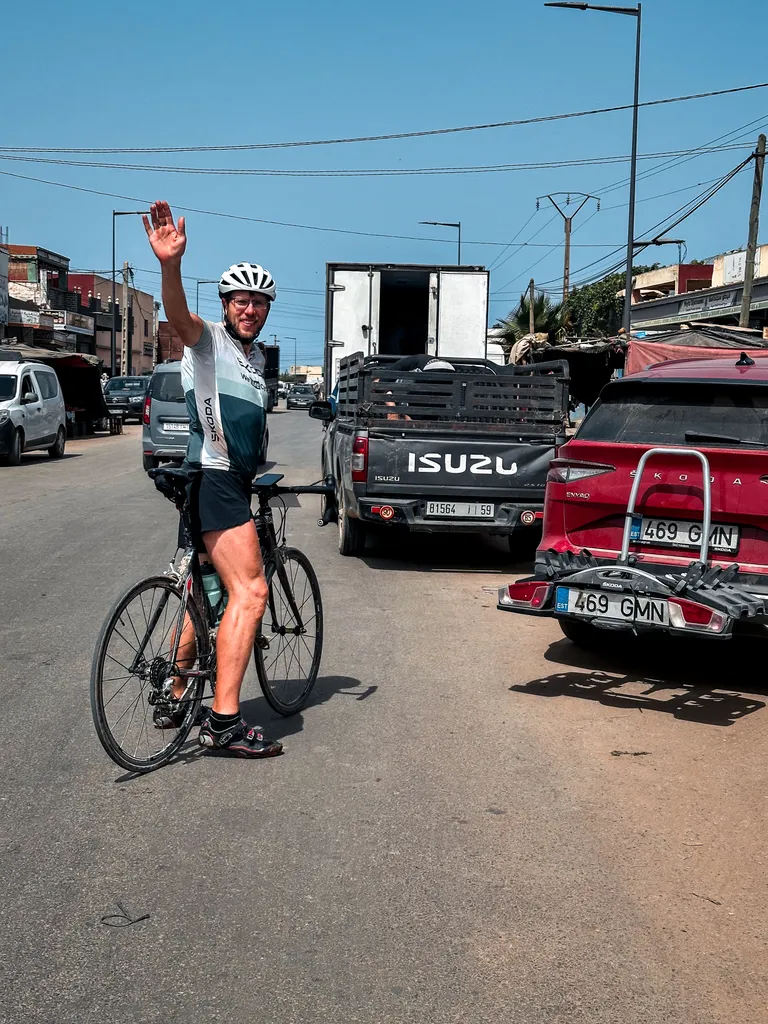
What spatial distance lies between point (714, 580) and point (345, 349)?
479 inches

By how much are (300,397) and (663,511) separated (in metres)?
63.4

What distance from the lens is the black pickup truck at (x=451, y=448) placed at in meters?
10.0

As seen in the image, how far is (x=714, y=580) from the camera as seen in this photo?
5.75 meters

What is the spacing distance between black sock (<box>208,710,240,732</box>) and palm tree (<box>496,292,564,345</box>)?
37.4 meters

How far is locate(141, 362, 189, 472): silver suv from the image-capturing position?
19234 mm

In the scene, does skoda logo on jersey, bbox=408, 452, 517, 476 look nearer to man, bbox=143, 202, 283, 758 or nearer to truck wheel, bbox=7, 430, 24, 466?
man, bbox=143, 202, 283, 758

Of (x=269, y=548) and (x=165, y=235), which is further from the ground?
(x=165, y=235)

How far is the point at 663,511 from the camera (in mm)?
6023

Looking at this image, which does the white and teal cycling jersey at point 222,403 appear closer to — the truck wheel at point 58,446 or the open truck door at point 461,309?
the open truck door at point 461,309

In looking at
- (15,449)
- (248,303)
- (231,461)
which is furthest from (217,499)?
(15,449)

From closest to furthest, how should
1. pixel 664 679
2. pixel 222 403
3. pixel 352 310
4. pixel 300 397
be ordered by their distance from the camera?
pixel 222 403 → pixel 664 679 → pixel 352 310 → pixel 300 397

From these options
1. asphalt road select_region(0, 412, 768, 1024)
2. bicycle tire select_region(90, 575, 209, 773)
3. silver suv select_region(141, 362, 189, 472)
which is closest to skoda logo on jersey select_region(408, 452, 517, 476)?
asphalt road select_region(0, 412, 768, 1024)

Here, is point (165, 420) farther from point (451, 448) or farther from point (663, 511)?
point (663, 511)

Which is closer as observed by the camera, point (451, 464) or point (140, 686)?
point (140, 686)
